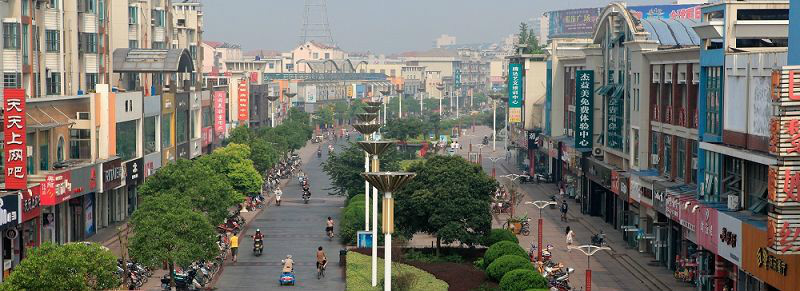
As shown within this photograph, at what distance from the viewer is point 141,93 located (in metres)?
78.5

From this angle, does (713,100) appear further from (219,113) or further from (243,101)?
(243,101)

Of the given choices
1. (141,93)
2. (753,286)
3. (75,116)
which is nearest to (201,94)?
(141,93)

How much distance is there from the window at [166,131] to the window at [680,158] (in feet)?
119

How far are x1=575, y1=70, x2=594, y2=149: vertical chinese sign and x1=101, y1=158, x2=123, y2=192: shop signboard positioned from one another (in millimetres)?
25903

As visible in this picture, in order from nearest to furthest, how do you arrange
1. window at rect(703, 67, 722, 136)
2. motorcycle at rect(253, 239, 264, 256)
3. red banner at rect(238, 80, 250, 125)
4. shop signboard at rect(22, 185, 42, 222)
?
window at rect(703, 67, 722, 136) → shop signboard at rect(22, 185, 42, 222) → motorcycle at rect(253, 239, 264, 256) → red banner at rect(238, 80, 250, 125)

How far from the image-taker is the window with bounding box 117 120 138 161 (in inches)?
2876

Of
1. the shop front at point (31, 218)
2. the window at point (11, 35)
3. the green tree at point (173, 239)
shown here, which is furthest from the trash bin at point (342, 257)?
the window at point (11, 35)

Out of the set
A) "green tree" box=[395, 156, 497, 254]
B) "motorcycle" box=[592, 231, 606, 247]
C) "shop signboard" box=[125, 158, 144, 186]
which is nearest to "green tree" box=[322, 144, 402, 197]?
"shop signboard" box=[125, 158, 144, 186]

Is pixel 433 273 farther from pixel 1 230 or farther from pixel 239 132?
pixel 239 132

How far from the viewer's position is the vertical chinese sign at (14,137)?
51.2m

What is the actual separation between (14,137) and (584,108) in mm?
37686

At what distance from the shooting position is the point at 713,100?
49719 mm

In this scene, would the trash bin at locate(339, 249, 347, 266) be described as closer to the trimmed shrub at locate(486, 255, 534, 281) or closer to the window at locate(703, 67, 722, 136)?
the trimmed shrub at locate(486, 255, 534, 281)

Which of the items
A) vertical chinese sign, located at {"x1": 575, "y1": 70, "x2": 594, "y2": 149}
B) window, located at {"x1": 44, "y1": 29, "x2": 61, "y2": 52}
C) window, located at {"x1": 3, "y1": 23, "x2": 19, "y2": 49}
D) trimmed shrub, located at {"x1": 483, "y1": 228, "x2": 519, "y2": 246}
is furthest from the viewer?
vertical chinese sign, located at {"x1": 575, "y1": 70, "x2": 594, "y2": 149}
